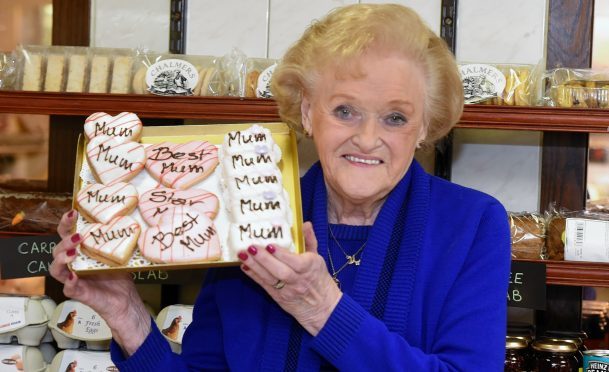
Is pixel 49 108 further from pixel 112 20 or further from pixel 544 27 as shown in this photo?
pixel 544 27

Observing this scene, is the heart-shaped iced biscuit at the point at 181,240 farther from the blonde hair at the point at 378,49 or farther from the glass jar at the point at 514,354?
the glass jar at the point at 514,354

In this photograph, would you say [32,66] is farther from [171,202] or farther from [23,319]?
[171,202]

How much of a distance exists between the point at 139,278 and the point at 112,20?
0.86 meters

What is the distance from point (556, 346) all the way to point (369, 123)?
1.10m

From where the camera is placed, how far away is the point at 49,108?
96.7 inches

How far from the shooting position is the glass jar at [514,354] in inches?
93.0

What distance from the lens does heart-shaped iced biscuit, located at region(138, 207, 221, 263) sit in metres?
1.41

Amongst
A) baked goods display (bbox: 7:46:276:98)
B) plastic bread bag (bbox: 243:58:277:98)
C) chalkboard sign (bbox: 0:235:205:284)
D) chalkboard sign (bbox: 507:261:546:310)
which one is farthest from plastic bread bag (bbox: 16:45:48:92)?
chalkboard sign (bbox: 507:261:546:310)

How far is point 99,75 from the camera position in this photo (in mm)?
2488

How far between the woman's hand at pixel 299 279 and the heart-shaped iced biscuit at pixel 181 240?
72 millimetres

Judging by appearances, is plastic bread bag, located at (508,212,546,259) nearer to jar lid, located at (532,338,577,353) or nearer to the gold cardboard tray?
jar lid, located at (532,338,577,353)

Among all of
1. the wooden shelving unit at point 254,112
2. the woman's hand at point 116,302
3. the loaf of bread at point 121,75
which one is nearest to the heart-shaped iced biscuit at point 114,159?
the woman's hand at point 116,302

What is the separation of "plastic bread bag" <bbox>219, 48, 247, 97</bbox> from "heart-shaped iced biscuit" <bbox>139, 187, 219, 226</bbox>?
3.23 ft

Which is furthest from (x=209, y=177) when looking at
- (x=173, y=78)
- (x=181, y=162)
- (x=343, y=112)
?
(x=173, y=78)
